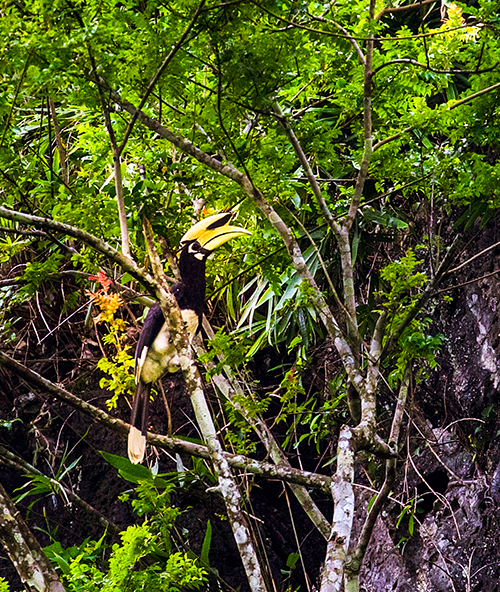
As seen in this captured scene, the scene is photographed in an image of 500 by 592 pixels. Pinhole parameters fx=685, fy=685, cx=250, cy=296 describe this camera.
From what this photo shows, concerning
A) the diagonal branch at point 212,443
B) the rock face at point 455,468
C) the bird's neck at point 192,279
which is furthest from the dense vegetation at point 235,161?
the rock face at point 455,468

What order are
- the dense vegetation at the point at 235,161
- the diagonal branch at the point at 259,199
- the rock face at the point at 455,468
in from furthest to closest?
the rock face at the point at 455,468, the diagonal branch at the point at 259,199, the dense vegetation at the point at 235,161

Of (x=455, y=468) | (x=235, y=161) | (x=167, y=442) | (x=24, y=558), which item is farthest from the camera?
(x=455, y=468)

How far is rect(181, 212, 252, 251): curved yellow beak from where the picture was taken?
6.37 ft

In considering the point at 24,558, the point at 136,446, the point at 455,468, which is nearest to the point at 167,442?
the point at 136,446

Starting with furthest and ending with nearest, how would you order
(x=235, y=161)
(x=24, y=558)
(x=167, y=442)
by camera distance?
(x=167, y=442), (x=235, y=161), (x=24, y=558)

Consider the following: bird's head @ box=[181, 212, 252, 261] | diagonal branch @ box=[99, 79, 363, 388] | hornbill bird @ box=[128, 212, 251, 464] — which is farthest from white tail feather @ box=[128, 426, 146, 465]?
diagonal branch @ box=[99, 79, 363, 388]

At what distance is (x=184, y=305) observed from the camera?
1.96 meters

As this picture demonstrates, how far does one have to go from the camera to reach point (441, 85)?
6.32 feet

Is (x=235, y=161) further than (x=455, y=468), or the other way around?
(x=455, y=468)

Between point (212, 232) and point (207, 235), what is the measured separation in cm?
2

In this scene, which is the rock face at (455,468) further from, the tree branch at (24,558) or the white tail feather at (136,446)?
the tree branch at (24,558)

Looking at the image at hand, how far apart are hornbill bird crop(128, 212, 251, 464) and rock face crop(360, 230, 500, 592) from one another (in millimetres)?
1211

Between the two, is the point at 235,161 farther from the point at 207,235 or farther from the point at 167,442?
the point at 167,442

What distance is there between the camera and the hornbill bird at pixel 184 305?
6.39 ft
